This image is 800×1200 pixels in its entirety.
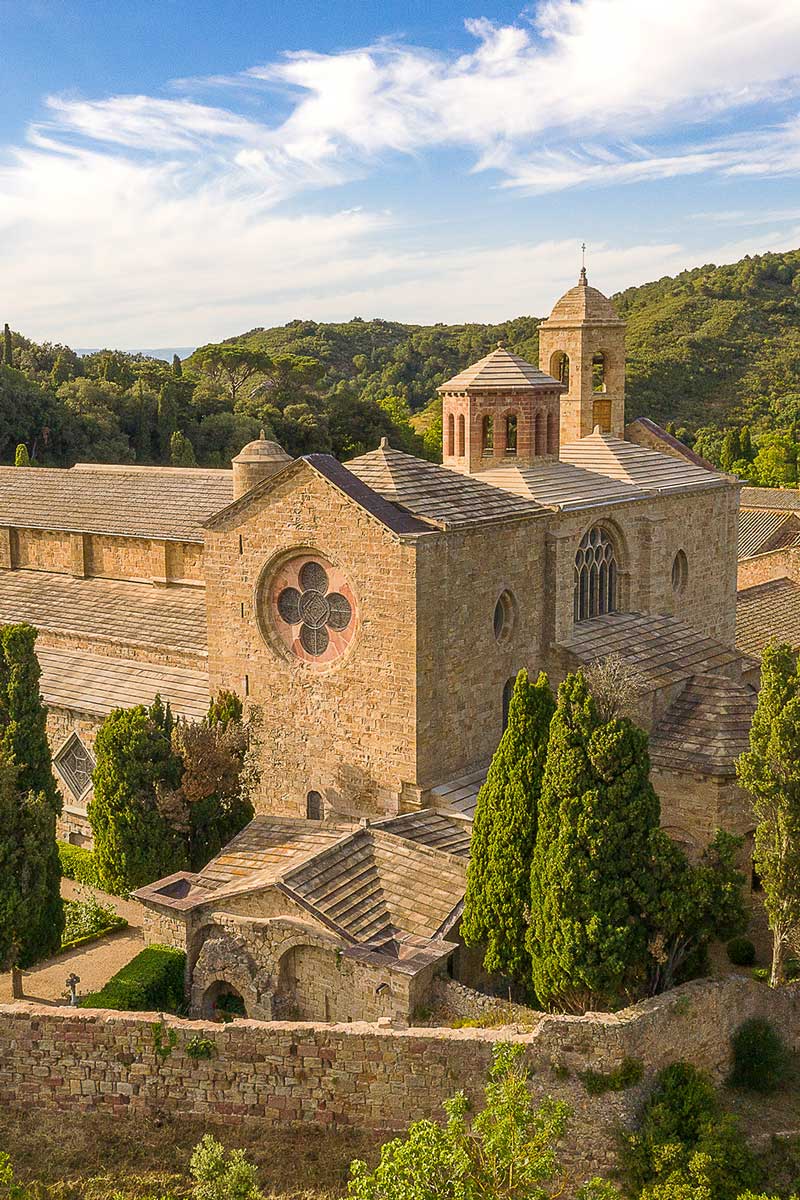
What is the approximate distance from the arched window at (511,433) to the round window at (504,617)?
4.77 meters

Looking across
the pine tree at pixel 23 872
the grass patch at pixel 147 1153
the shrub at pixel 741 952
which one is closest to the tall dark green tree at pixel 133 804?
the pine tree at pixel 23 872

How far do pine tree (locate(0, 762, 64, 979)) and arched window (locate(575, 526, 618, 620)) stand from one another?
12.0 metres

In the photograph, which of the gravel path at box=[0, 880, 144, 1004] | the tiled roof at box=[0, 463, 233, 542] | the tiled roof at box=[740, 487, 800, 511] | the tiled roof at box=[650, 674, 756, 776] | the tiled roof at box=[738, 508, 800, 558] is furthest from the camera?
the tiled roof at box=[740, 487, 800, 511]

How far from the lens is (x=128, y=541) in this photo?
2953cm

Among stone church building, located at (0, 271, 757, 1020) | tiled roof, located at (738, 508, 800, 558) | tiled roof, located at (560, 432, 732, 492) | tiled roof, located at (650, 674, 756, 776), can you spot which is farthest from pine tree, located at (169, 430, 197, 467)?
tiled roof, located at (650, 674, 756, 776)

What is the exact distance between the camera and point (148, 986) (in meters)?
16.6

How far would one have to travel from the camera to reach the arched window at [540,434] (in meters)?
24.6

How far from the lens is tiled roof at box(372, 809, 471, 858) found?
18.2 m

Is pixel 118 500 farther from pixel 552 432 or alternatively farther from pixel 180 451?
pixel 180 451

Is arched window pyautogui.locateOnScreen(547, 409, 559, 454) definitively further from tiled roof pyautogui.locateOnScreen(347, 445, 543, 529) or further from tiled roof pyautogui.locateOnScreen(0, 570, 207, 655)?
tiled roof pyautogui.locateOnScreen(0, 570, 207, 655)

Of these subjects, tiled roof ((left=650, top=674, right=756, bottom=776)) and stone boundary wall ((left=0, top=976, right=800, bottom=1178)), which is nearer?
stone boundary wall ((left=0, top=976, right=800, bottom=1178))

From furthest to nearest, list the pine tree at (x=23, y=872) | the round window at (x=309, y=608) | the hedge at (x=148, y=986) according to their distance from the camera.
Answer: the round window at (x=309, y=608), the pine tree at (x=23, y=872), the hedge at (x=148, y=986)

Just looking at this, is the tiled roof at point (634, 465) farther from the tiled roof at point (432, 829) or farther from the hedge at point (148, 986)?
the hedge at point (148, 986)

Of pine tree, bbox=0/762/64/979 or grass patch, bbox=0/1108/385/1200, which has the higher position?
pine tree, bbox=0/762/64/979
